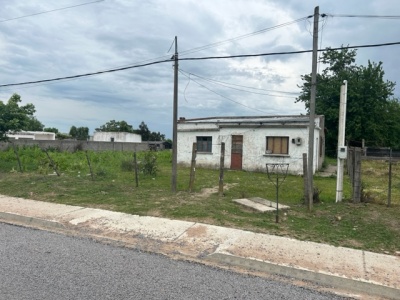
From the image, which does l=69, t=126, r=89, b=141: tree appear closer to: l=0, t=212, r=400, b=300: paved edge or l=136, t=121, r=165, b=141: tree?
l=136, t=121, r=165, b=141: tree

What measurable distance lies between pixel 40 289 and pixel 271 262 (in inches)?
117

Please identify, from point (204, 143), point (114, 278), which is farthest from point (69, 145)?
point (114, 278)

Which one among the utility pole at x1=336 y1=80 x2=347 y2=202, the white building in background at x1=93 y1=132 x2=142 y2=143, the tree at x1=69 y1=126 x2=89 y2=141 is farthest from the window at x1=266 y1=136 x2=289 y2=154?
the tree at x1=69 y1=126 x2=89 y2=141

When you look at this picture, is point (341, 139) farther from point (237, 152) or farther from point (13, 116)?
point (13, 116)

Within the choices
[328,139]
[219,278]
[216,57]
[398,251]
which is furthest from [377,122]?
[219,278]

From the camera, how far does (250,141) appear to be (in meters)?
20.5

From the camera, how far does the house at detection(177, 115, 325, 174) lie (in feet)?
62.9

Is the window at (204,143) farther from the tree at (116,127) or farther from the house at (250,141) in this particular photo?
the tree at (116,127)

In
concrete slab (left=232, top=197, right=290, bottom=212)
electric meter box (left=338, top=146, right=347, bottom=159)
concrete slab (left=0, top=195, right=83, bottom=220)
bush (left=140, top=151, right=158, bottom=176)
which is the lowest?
concrete slab (left=0, top=195, right=83, bottom=220)

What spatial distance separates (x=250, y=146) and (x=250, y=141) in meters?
0.31

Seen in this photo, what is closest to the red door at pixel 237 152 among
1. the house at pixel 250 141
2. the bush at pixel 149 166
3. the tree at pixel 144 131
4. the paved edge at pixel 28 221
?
the house at pixel 250 141

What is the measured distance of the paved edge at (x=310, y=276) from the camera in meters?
4.08

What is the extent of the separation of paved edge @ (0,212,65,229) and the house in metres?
14.9

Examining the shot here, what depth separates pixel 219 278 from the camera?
4301 mm
